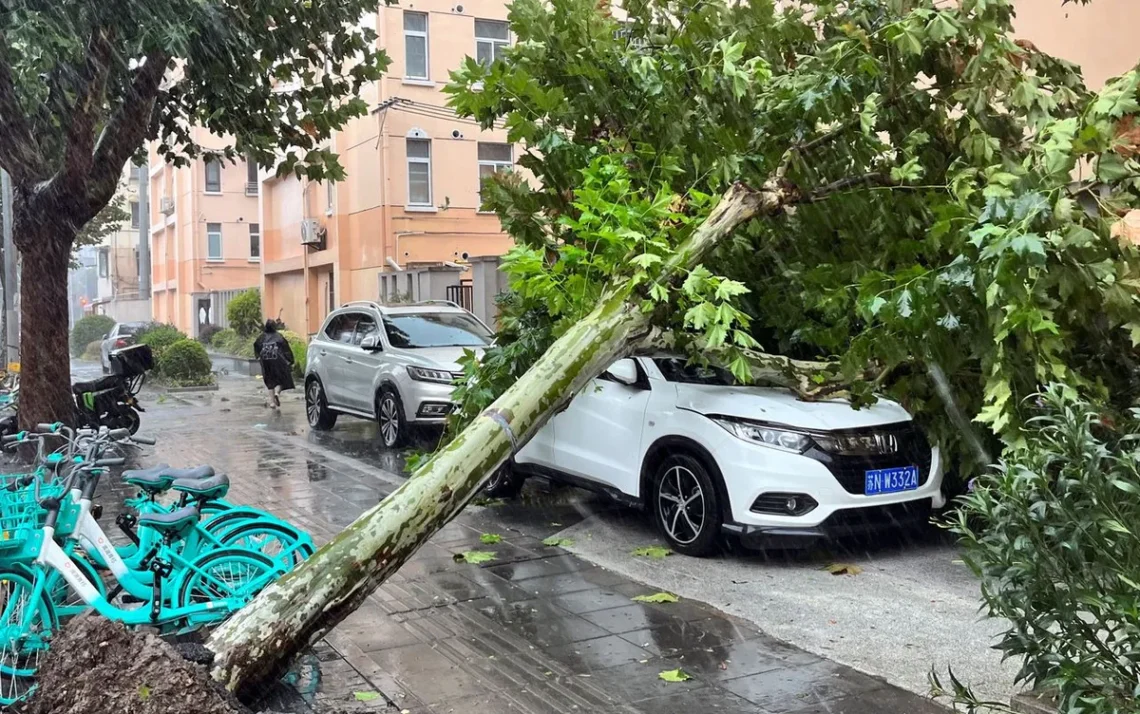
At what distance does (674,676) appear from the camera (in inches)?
195

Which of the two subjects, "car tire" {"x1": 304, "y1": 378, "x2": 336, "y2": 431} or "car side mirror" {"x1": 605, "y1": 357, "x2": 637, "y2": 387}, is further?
"car tire" {"x1": 304, "y1": 378, "x2": 336, "y2": 431}

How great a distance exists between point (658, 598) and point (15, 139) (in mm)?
8431

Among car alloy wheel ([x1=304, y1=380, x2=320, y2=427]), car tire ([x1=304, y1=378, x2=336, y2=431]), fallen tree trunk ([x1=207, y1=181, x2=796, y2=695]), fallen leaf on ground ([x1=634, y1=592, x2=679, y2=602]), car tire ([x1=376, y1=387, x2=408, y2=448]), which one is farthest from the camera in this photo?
car alloy wheel ([x1=304, y1=380, x2=320, y2=427])

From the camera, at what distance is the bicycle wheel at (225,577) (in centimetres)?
521

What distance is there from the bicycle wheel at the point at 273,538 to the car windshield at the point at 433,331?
6873 millimetres

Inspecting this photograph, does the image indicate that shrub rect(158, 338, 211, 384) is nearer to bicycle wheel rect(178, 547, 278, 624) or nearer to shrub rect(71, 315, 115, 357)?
bicycle wheel rect(178, 547, 278, 624)

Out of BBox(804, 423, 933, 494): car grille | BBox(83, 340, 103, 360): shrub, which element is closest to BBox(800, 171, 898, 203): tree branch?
BBox(804, 423, 933, 494): car grille

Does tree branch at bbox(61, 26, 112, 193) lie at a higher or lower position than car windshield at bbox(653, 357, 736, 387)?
higher

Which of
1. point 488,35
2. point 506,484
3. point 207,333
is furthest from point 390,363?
point 207,333

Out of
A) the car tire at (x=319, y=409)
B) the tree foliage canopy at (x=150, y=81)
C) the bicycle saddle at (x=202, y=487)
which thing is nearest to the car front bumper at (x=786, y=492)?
the bicycle saddle at (x=202, y=487)

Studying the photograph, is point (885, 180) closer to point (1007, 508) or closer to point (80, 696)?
point (1007, 508)

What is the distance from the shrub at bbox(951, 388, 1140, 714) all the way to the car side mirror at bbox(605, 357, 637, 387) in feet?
13.9

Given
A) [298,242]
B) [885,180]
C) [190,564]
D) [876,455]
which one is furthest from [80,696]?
[298,242]

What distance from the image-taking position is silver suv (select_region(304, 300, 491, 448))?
1188 cm
